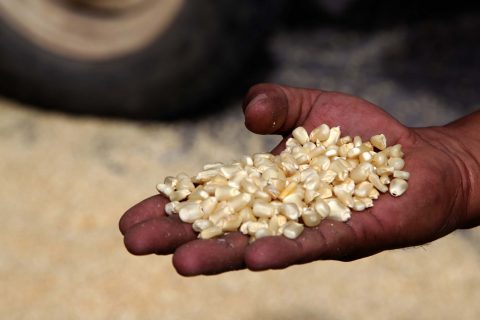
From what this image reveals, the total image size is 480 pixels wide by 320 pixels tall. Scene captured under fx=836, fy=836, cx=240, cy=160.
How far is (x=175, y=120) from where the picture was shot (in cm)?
217

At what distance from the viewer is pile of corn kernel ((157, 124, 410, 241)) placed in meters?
1.08

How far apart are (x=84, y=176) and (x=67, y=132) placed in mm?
219

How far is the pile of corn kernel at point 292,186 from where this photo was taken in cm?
108

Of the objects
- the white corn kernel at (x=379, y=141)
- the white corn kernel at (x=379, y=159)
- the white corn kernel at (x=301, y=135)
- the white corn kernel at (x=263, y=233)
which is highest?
the white corn kernel at (x=301, y=135)

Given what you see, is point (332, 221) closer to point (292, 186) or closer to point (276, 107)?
point (292, 186)

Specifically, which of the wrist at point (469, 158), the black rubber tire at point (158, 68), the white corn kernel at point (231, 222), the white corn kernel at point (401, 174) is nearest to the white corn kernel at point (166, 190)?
the white corn kernel at point (231, 222)

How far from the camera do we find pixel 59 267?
1623 millimetres

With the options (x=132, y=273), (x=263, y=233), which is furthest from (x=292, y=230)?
(x=132, y=273)

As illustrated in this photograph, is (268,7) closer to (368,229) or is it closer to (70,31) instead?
(70,31)

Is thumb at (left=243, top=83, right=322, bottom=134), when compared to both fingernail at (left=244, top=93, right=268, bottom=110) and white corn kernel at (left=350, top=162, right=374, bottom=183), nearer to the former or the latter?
fingernail at (left=244, top=93, right=268, bottom=110)

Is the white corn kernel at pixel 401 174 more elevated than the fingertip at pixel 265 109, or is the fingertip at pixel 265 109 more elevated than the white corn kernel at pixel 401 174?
the fingertip at pixel 265 109

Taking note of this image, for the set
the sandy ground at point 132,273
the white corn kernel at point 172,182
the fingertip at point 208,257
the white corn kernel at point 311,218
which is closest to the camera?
the fingertip at point 208,257

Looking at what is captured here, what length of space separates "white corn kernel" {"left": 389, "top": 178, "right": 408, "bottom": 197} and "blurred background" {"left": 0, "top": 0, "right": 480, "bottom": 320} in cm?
50

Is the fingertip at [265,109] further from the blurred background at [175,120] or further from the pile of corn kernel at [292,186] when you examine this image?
the blurred background at [175,120]
